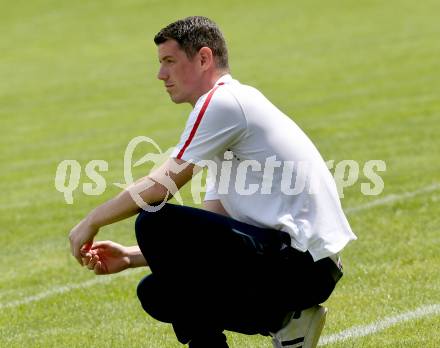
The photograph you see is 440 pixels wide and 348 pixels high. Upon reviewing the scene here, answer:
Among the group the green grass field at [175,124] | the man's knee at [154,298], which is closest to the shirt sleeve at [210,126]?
the man's knee at [154,298]

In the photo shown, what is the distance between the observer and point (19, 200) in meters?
12.1

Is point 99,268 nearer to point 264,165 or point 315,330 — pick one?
point 264,165

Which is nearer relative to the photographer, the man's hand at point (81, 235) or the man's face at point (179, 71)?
the man's hand at point (81, 235)

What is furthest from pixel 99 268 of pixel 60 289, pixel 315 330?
pixel 60 289

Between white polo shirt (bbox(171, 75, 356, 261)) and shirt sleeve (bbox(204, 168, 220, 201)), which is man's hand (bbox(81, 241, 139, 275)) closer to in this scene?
shirt sleeve (bbox(204, 168, 220, 201))

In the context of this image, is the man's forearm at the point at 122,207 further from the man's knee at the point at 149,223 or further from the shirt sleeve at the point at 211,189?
the shirt sleeve at the point at 211,189

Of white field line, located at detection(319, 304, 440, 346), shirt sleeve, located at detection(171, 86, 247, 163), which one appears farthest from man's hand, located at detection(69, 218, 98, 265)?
white field line, located at detection(319, 304, 440, 346)

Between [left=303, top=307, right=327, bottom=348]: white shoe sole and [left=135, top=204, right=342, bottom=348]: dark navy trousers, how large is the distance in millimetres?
89

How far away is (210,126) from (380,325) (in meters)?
1.92

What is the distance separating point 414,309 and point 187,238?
2103mm

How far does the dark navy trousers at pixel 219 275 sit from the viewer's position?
485 centimetres

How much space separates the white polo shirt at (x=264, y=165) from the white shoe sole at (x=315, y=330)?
0.37 metres

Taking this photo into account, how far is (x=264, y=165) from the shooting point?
195 inches

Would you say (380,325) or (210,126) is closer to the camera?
(210,126)
